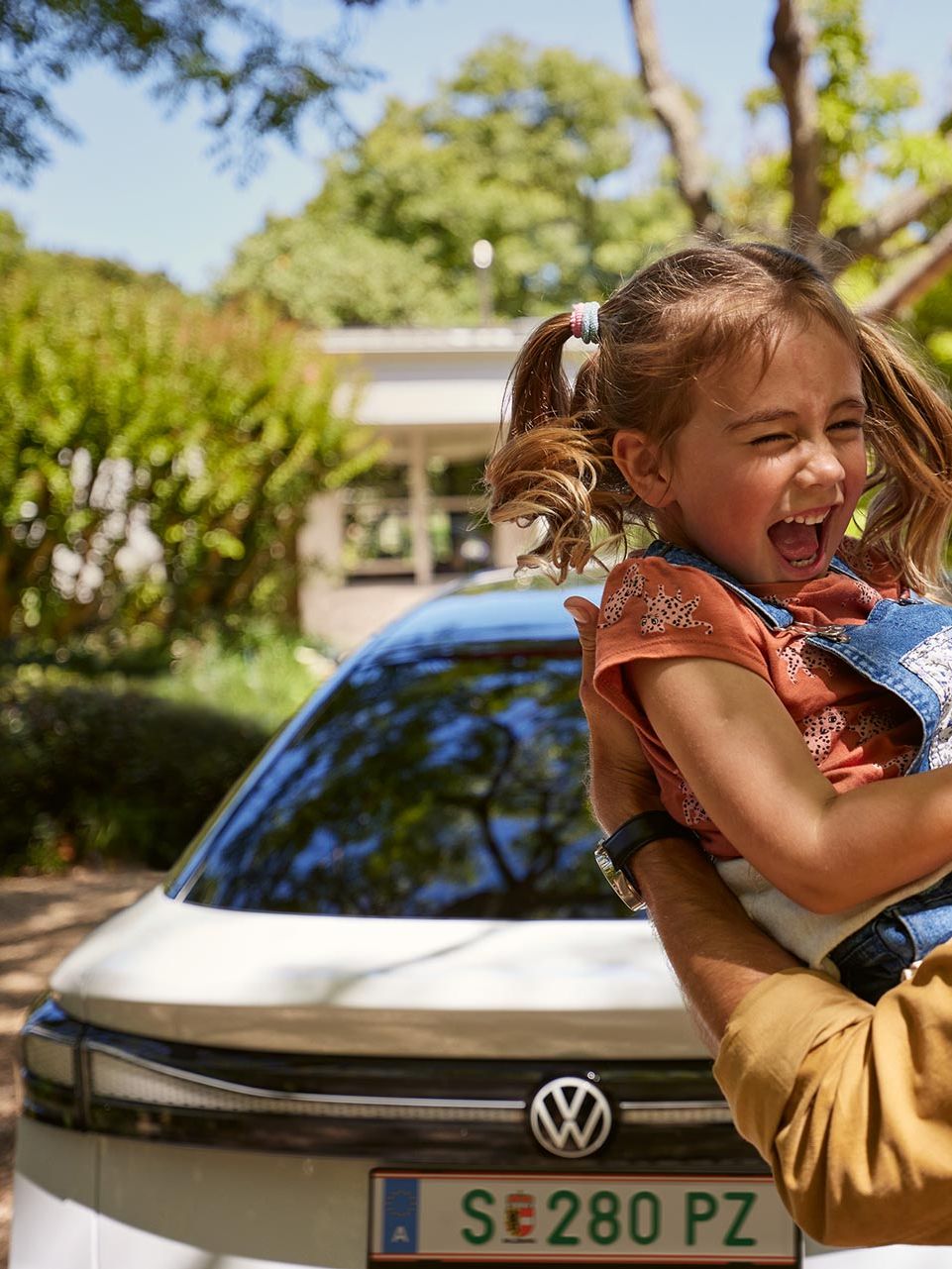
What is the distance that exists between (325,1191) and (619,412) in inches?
49.8

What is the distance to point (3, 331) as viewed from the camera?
12234mm

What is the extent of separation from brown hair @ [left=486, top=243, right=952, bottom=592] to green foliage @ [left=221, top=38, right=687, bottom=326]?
3839 cm

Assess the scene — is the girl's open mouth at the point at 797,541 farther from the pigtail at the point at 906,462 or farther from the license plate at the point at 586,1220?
the license plate at the point at 586,1220

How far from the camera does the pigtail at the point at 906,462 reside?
5.72ft

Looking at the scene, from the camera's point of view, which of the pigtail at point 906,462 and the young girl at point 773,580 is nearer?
A: the young girl at point 773,580

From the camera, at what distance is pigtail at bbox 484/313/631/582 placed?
67.1 inches

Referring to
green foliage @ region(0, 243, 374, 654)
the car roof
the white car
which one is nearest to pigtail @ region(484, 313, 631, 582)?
the white car

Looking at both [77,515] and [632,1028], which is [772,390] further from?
[77,515]

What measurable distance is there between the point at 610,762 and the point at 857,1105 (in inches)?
22.6

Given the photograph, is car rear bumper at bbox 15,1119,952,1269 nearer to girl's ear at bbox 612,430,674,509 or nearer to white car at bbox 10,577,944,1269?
white car at bbox 10,577,944,1269

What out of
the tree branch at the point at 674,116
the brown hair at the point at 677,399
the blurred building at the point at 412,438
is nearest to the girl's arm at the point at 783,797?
the brown hair at the point at 677,399

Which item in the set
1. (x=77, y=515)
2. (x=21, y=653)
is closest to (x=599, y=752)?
(x=21, y=653)

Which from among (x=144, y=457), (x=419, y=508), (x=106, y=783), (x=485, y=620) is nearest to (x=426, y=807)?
(x=485, y=620)

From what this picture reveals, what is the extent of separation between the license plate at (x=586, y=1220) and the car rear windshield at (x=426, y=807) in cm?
56
